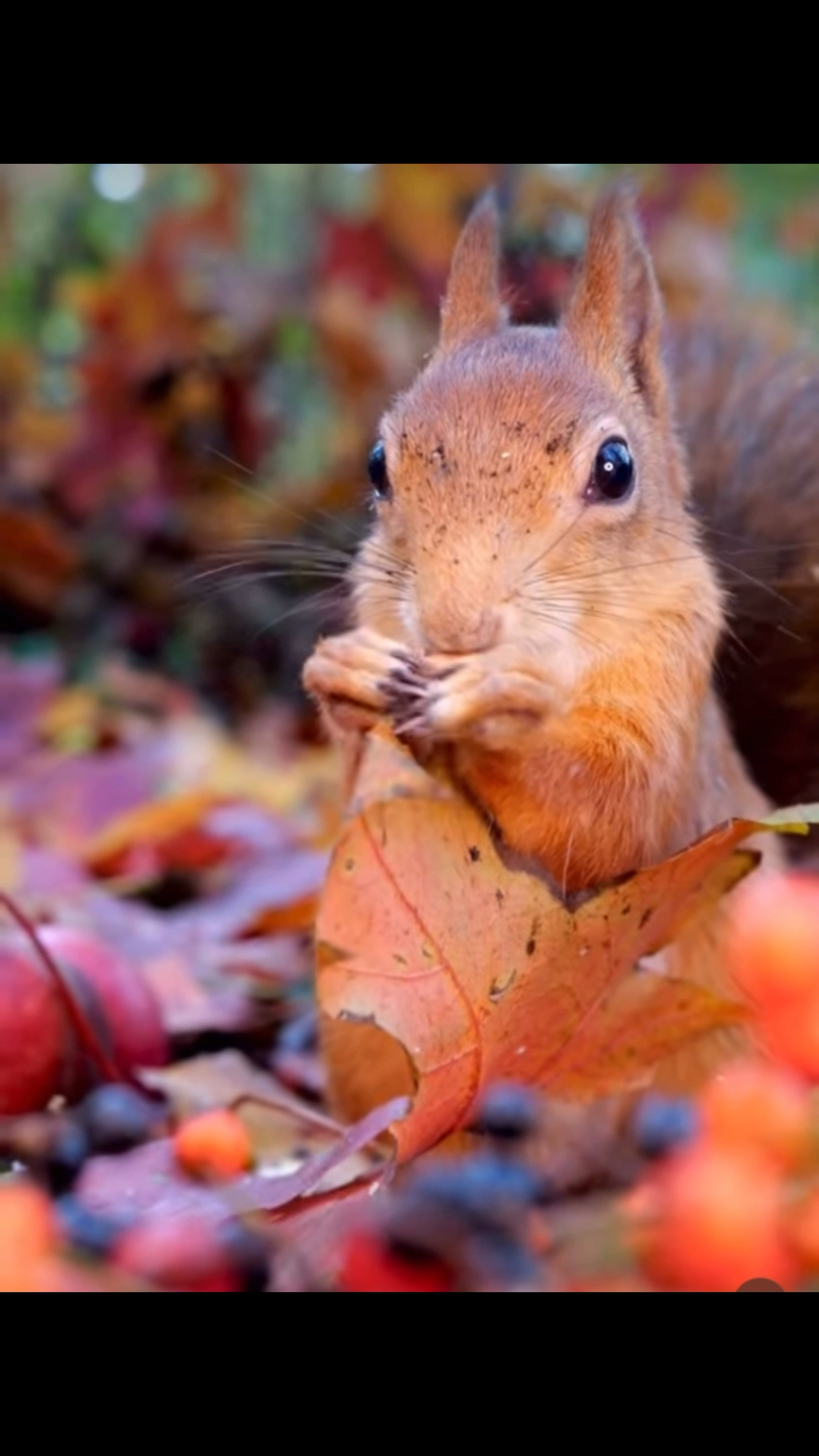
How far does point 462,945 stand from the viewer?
109 cm

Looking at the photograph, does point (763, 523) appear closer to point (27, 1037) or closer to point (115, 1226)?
point (27, 1037)

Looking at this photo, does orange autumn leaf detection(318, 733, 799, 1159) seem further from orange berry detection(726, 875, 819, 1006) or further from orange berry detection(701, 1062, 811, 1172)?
orange berry detection(701, 1062, 811, 1172)

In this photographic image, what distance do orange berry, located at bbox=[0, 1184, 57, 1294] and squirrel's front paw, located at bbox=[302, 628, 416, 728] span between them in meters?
0.40

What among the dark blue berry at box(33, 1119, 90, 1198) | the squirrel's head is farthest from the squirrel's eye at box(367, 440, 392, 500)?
the dark blue berry at box(33, 1119, 90, 1198)

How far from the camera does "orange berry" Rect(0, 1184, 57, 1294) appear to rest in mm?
833

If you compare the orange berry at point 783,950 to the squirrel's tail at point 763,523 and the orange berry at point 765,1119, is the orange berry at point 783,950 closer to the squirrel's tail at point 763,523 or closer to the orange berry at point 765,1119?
the orange berry at point 765,1119

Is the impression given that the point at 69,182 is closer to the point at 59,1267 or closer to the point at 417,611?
the point at 417,611

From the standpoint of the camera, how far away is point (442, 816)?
112 cm

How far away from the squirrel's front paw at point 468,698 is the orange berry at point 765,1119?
0.27 meters

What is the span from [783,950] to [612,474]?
16.4 inches

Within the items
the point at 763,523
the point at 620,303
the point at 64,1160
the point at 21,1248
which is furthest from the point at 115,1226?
the point at 763,523

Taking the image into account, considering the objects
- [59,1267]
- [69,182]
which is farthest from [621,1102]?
[69,182]

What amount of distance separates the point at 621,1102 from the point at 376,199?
9.23 feet

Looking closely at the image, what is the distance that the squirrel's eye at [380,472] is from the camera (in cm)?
126
